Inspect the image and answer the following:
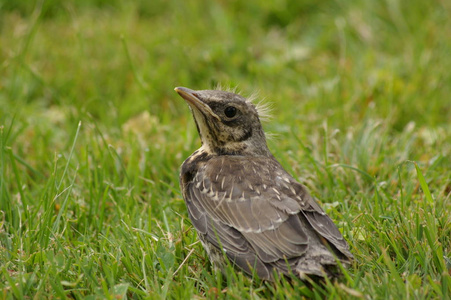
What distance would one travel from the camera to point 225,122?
166 inches

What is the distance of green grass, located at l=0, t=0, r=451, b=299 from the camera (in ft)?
11.3

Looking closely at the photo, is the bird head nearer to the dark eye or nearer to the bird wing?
the dark eye

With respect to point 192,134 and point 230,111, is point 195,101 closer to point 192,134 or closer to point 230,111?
point 230,111

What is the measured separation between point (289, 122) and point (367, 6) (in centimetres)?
283

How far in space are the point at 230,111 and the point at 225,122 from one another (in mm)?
87

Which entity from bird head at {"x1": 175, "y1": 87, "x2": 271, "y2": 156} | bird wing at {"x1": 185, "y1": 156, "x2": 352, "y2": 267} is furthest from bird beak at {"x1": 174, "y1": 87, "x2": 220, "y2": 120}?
bird wing at {"x1": 185, "y1": 156, "x2": 352, "y2": 267}

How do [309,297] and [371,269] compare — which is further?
[371,269]

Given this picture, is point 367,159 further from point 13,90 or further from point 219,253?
point 13,90

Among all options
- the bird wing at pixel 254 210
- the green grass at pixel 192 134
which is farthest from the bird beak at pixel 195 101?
the green grass at pixel 192 134

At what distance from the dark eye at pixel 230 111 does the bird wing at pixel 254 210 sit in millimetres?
323

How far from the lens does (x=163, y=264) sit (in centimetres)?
355

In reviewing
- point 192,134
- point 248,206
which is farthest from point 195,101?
point 192,134

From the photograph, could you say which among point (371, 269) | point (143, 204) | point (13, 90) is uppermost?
point (13, 90)

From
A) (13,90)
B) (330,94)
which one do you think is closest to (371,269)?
(330,94)
